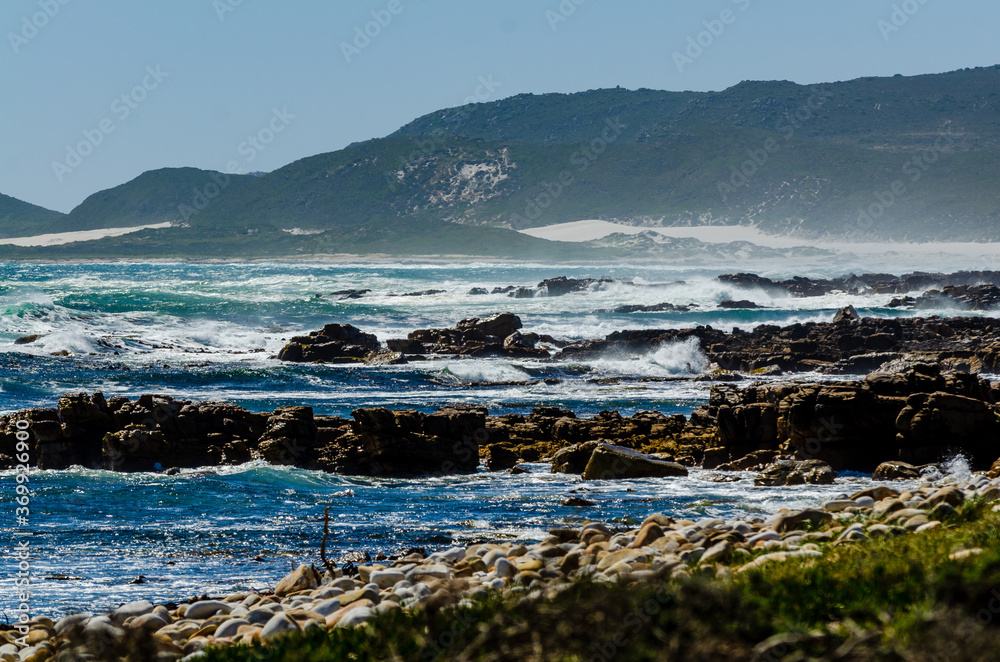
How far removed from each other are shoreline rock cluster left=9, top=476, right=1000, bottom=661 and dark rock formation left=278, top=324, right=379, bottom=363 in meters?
25.8

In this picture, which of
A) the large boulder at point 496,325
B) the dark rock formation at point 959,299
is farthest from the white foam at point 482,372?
the dark rock formation at point 959,299

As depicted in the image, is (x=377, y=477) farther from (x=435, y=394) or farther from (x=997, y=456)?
(x=435, y=394)

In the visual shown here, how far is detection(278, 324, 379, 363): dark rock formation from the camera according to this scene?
113 ft

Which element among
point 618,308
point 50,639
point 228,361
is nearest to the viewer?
point 50,639

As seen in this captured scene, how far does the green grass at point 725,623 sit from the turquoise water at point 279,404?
463 centimetres

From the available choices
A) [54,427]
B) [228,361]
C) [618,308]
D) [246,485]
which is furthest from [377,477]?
[618,308]

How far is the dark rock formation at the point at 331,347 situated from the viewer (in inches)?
1356

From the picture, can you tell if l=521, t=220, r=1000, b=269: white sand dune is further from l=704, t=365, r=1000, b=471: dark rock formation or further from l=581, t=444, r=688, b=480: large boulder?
l=581, t=444, r=688, b=480: large boulder

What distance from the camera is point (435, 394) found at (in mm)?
26812

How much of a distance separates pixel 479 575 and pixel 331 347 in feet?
92.0

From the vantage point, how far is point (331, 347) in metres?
34.9

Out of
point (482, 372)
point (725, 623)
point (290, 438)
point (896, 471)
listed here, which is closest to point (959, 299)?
point (482, 372)

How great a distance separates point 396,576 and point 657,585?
3134 millimetres

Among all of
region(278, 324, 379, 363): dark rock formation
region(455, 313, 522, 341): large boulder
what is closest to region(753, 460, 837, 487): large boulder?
region(278, 324, 379, 363): dark rock formation
